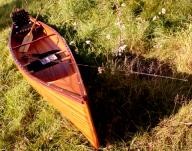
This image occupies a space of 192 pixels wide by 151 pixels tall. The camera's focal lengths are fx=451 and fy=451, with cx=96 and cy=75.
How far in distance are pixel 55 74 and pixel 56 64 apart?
230mm

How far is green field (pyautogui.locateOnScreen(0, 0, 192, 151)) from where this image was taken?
547cm

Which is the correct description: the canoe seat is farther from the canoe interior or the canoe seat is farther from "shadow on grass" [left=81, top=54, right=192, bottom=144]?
"shadow on grass" [left=81, top=54, right=192, bottom=144]

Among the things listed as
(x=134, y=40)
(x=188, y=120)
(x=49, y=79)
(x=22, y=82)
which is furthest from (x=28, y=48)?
(x=188, y=120)

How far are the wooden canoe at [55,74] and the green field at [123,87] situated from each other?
0.92ft

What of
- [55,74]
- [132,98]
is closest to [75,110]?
[132,98]

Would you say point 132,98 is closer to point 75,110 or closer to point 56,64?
point 75,110

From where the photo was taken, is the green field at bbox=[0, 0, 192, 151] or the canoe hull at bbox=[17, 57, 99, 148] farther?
the green field at bbox=[0, 0, 192, 151]

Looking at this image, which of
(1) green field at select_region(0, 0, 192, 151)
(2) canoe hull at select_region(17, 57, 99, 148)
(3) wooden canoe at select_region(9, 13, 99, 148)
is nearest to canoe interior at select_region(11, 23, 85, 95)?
(3) wooden canoe at select_region(9, 13, 99, 148)

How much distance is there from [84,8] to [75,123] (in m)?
2.76

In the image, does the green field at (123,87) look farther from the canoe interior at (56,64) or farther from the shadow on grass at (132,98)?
the canoe interior at (56,64)

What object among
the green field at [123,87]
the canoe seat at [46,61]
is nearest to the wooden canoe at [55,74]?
the canoe seat at [46,61]

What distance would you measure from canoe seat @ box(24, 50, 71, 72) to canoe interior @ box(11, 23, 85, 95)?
3 centimetres

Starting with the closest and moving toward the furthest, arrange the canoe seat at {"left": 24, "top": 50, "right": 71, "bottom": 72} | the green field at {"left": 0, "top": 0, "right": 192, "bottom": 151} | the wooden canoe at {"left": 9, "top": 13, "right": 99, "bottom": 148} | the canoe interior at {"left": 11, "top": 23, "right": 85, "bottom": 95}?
the wooden canoe at {"left": 9, "top": 13, "right": 99, "bottom": 148}, the green field at {"left": 0, "top": 0, "right": 192, "bottom": 151}, the canoe interior at {"left": 11, "top": 23, "right": 85, "bottom": 95}, the canoe seat at {"left": 24, "top": 50, "right": 71, "bottom": 72}

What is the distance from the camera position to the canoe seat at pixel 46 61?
6395 mm
